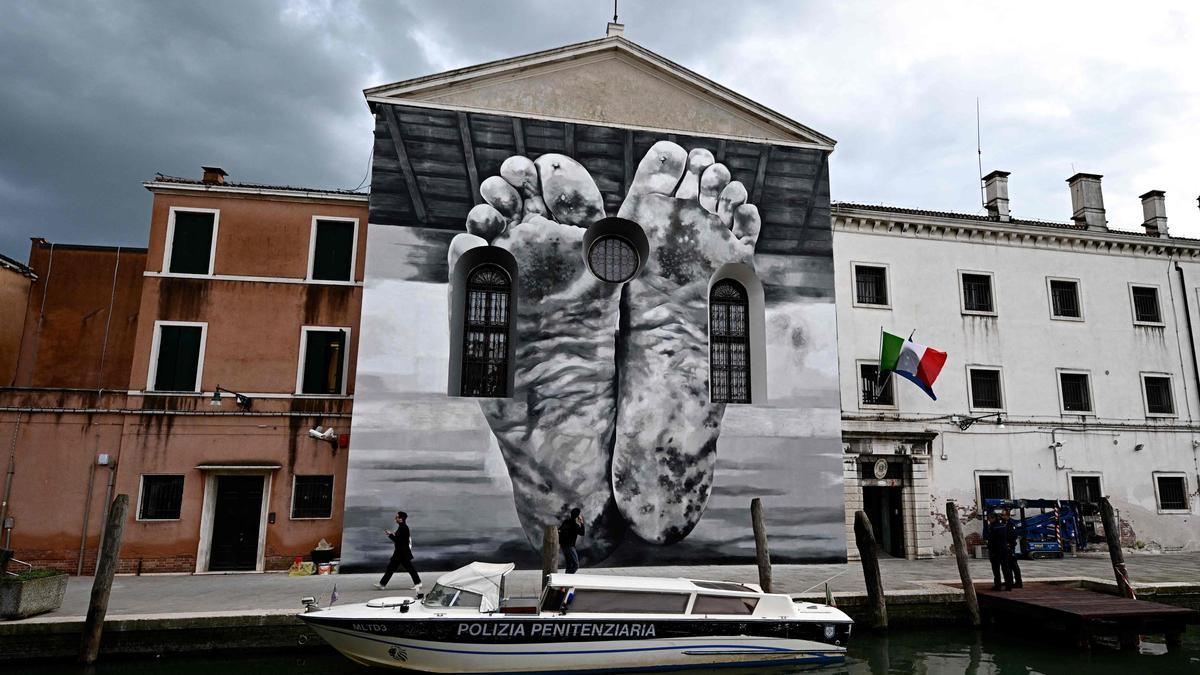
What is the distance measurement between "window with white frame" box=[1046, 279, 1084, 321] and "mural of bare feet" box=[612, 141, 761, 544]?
918 cm

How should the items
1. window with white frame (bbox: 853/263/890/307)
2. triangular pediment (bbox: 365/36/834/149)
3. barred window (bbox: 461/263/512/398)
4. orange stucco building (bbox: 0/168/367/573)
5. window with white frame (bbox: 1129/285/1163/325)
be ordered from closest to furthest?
1. orange stucco building (bbox: 0/168/367/573)
2. barred window (bbox: 461/263/512/398)
3. triangular pediment (bbox: 365/36/834/149)
4. window with white frame (bbox: 853/263/890/307)
5. window with white frame (bbox: 1129/285/1163/325)

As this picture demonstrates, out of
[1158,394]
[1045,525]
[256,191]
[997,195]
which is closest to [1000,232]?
[997,195]

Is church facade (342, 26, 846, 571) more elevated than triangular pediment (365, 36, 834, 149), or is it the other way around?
triangular pediment (365, 36, 834, 149)

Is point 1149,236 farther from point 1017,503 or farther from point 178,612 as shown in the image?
point 178,612

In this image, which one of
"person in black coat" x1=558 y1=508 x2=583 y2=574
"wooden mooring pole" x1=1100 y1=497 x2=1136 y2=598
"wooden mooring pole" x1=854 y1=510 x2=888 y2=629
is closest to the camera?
"wooden mooring pole" x1=854 y1=510 x2=888 y2=629

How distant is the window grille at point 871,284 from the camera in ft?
63.7

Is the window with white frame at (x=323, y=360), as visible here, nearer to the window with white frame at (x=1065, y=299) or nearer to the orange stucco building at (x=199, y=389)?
the orange stucco building at (x=199, y=389)

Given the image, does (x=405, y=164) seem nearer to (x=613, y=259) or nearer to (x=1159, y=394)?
(x=613, y=259)

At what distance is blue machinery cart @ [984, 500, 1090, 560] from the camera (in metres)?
18.2

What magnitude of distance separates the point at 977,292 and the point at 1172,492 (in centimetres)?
742

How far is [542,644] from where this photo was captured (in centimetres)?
971

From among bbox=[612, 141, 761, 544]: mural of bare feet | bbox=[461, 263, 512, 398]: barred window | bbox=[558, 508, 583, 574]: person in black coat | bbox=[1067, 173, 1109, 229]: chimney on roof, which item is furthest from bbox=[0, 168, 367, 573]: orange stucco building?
bbox=[1067, 173, 1109, 229]: chimney on roof

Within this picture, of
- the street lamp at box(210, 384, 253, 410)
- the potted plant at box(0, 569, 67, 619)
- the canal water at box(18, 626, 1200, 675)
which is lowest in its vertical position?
the canal water at box(18, 626, 1200, 675)

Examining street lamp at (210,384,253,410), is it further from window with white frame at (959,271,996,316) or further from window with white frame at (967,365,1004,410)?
window with white frame at (959,271,996,316)
